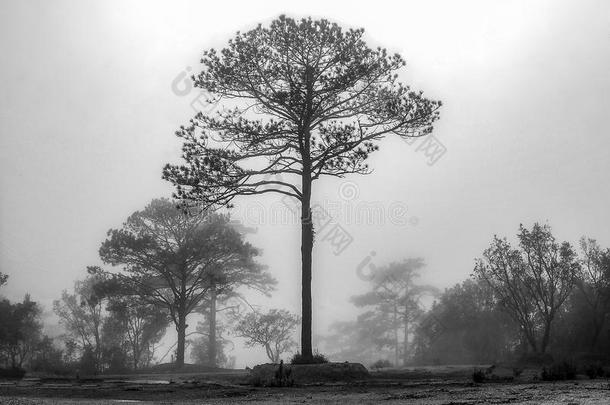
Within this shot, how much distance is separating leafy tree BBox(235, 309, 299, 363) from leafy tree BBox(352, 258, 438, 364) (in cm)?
1791

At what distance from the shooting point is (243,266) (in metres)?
38.7

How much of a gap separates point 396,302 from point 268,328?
813 inches

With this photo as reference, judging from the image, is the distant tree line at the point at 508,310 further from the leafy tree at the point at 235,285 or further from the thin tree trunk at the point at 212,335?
the thin tree trunk at the point at 212,335

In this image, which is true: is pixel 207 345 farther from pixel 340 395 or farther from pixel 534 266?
pixel 340 395

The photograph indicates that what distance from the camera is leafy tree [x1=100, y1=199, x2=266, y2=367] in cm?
3394

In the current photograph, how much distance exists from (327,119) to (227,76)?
3472 mm

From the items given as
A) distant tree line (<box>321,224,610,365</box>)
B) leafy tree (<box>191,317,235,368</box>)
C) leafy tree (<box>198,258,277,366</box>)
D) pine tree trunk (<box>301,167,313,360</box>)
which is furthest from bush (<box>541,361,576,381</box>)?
leafy tree (<box>191,317,235,368</box>)

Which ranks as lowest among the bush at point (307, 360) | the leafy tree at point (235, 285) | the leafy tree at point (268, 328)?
the bush at point (307, 360)

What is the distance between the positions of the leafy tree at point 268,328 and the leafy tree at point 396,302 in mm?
17913

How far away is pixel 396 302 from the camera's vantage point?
196 ft

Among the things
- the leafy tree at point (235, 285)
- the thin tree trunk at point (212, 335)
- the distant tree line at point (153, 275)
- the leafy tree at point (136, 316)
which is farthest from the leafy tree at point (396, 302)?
the leafy tree at point (136, 316)

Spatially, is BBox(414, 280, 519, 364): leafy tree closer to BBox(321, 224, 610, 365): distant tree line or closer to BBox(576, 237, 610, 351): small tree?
BBox(321, 224, 610, 365): distant tree line

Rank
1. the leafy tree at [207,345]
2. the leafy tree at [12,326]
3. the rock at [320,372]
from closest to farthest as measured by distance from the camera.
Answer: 1. the rock at [320,372]
2. the leafy tree at [12,326]
3. the leafy tree at [207,345]

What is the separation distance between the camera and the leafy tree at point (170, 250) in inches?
1336
